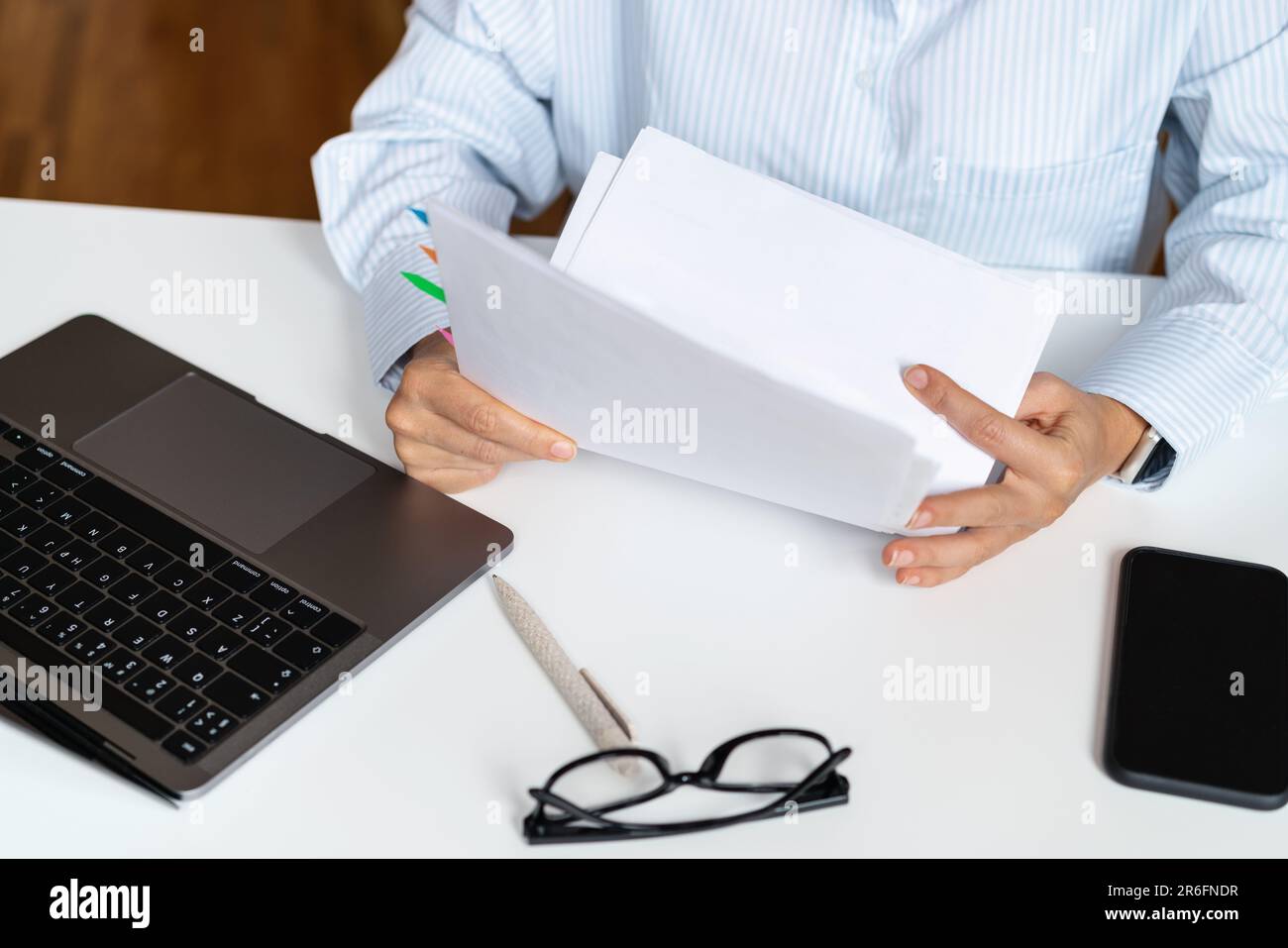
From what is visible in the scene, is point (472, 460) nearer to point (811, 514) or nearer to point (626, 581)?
point (626, 581)

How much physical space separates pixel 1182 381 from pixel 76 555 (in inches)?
32.7

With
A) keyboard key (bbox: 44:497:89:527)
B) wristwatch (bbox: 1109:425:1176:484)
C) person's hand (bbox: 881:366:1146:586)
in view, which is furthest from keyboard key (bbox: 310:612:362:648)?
wristwatch (bbox: 1109:425:1176:484)

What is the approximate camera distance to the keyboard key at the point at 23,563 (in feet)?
2.75

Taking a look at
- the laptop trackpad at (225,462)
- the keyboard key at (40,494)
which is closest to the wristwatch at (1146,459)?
the laptop trackpad at (225,462)

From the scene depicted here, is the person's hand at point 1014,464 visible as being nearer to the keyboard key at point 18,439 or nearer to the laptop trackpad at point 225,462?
the laptop trackpad at point 225,462

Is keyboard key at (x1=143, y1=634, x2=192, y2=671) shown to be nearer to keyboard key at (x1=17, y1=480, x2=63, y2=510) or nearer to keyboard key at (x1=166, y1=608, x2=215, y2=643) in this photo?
keyboard key at (x1=166, y1=608, x2=215, y2=643)

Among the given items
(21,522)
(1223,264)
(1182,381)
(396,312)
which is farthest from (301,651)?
(1223,264)

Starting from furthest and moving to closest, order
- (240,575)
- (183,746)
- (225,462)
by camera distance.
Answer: (225,462) < (240,575) < (183,746)

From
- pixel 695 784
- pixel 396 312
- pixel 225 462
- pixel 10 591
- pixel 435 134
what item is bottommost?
pixel 695 784

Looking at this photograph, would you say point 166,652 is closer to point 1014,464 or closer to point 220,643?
point 220,643

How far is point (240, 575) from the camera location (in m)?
0.85

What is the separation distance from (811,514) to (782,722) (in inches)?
7.6

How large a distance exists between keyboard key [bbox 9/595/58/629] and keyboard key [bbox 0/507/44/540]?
0.06 meters

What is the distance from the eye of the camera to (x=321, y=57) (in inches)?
114
